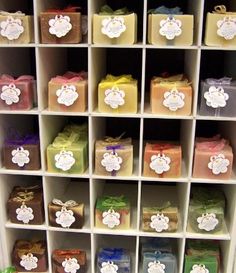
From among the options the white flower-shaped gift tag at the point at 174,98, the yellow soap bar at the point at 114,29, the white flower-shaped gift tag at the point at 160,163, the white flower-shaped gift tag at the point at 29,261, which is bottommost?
the white flower-shaped gift tag at the point at 29,261

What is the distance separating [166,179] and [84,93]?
1.45 ft

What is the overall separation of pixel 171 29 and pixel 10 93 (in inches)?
24.1

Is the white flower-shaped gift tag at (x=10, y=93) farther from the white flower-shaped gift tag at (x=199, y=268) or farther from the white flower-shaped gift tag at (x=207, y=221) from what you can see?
the white flower-shaped gift tag at (x=199, y=268)

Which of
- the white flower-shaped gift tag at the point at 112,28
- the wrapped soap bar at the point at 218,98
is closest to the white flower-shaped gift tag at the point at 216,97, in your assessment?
the wrapped soap bar at the point at 218,98

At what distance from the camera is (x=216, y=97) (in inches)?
51.0

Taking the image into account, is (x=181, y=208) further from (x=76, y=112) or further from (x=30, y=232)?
(x=30, y=232)

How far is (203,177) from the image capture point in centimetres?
141

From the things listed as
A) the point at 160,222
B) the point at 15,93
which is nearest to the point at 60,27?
the point at 15,93

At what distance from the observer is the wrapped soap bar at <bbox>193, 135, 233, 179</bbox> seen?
137 cm

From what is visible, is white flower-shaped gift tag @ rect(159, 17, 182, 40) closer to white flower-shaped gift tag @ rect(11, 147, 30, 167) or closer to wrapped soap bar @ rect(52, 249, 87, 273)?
white flower-shaped gift tag @ rect(11, 147, 30, 167)

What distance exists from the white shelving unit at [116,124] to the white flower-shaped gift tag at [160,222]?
1.4 inches

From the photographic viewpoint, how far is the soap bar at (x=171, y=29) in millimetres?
1254

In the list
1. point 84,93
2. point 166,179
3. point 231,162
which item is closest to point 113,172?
point 166,179

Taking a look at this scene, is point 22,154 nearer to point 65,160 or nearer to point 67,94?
point 65,160
